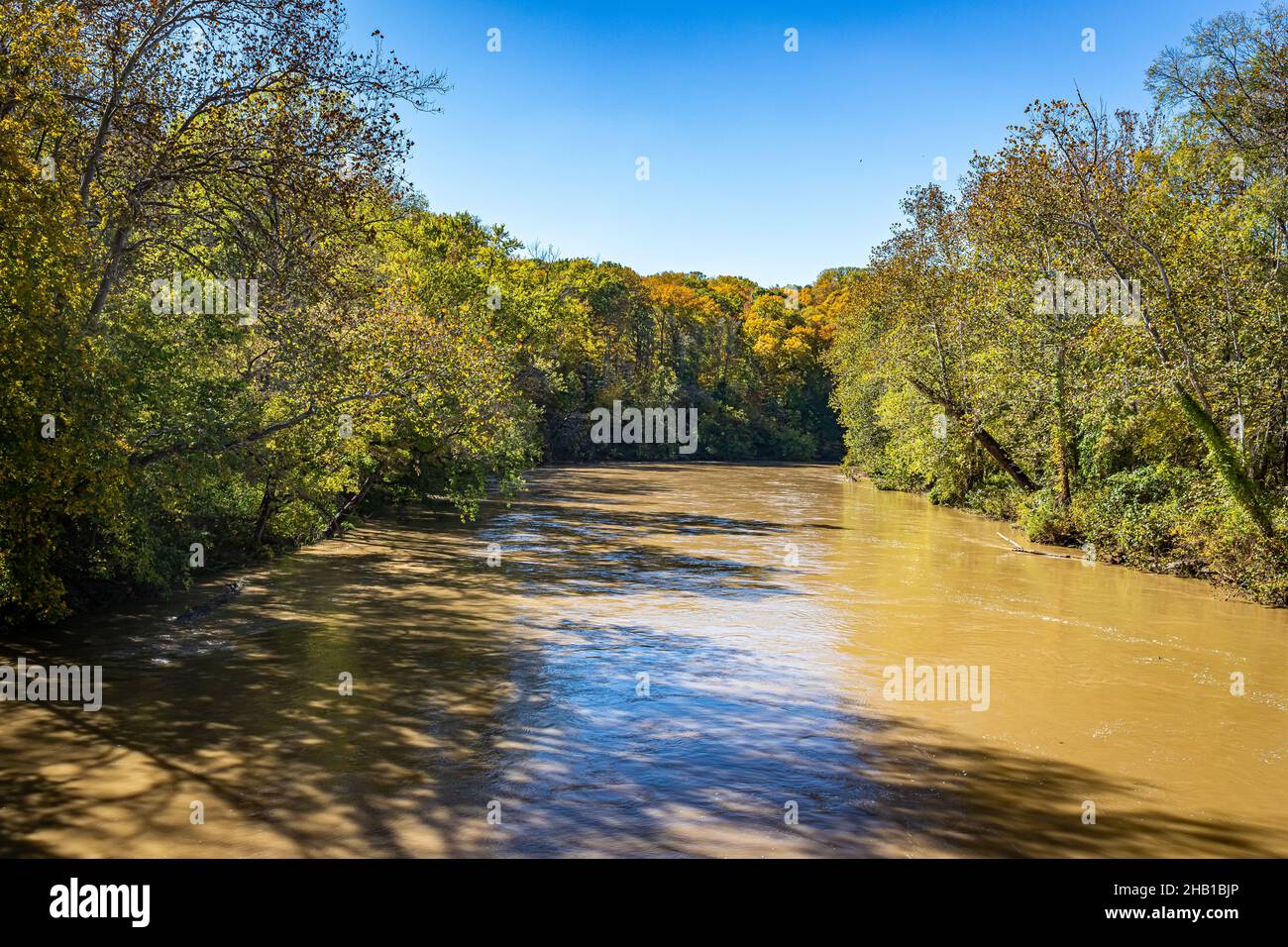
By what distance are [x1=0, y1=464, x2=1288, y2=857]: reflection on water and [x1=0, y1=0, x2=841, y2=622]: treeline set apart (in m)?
1.71

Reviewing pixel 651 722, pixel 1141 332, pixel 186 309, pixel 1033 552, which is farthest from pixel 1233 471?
pixel 186 309

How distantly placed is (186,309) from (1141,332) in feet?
56.3

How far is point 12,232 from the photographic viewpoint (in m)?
11.2

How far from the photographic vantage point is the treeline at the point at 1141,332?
1814cm

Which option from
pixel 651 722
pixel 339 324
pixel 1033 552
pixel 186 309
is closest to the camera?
pixel 651 722

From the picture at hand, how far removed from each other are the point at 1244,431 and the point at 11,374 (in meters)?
20.2

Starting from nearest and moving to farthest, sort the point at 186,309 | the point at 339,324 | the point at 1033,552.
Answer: the point at 186,309 → the point at 339,324 → the point at 1033,552

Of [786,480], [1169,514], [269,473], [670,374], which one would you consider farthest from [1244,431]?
[670,374]

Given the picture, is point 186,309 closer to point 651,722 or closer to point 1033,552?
point 651,722

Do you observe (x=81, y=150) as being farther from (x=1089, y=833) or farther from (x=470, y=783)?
(x=1089, y=833)

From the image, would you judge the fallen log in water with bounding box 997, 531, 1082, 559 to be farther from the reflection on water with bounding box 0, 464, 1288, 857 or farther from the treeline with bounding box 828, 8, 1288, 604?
the reflection on water with bounding box 0, 464, 1288, 857

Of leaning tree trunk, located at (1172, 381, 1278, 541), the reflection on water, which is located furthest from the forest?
the reflection on water

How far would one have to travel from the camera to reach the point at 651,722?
1054cm

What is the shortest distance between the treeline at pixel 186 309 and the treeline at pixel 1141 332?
1334 cm
